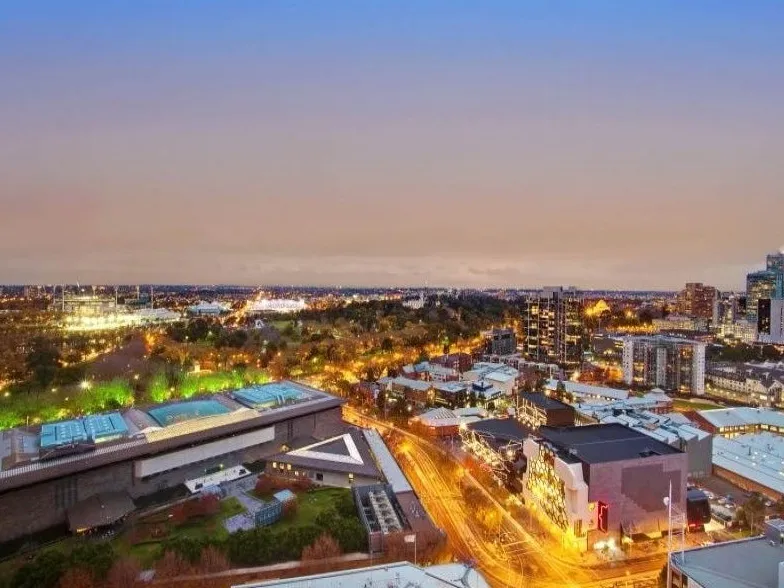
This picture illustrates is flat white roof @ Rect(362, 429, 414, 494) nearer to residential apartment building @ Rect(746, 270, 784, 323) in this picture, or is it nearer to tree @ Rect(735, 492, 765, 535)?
tree @ Rect(735, 492, 765, 535)

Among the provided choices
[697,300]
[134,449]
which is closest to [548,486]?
[134,449]

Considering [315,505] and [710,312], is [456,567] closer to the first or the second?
[315,505]

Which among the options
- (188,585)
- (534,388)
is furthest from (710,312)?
(188,585)

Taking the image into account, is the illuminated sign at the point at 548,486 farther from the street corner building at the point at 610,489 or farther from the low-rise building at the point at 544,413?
the low-rise building at the point at 544,413

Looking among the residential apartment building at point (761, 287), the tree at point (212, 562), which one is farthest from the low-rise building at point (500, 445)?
the residential apartment building at point (761, 287)

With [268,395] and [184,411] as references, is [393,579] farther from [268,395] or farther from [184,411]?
[268,395]

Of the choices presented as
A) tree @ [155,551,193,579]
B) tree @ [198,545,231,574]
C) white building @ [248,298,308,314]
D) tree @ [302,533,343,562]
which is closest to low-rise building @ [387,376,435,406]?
tree @ [302,533,343,562]

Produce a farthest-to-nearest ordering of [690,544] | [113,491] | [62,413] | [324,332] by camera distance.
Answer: [324,332], [62,413], [113,491], [690,544]
